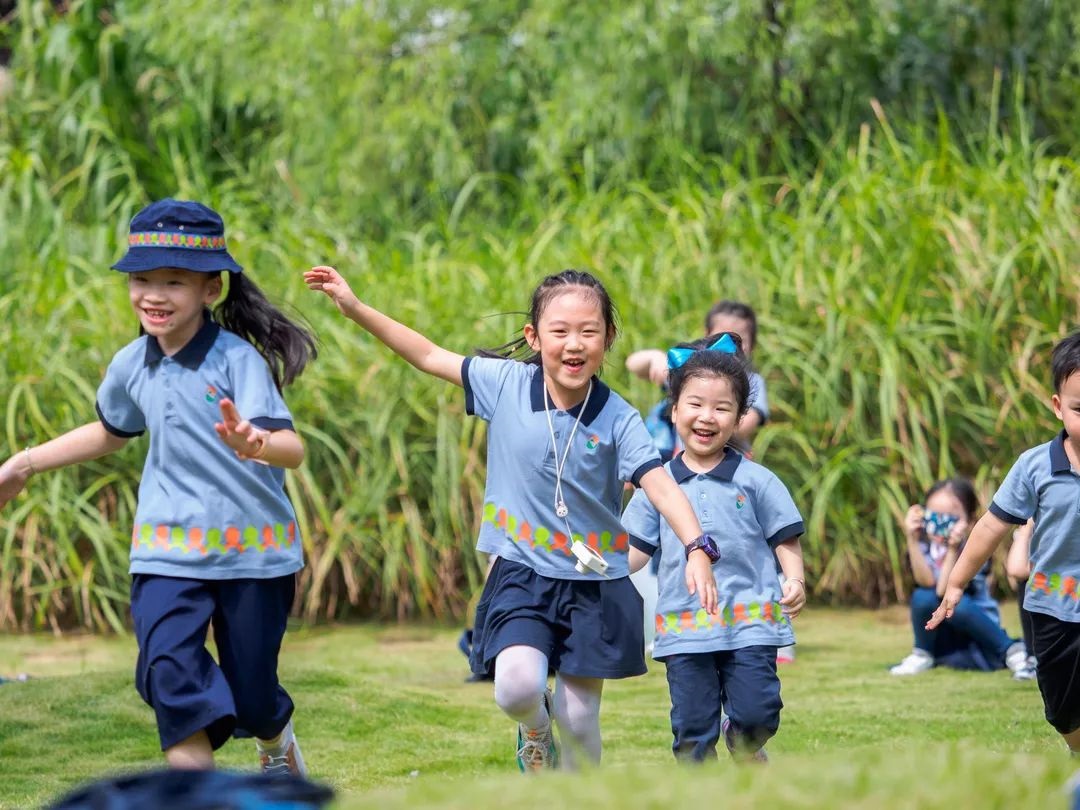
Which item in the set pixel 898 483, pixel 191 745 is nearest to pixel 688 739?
pixel 191 745

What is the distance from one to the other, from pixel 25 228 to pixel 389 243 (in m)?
2.34

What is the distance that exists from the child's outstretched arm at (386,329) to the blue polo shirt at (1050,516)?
1629 millimetres

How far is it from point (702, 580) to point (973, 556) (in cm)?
96

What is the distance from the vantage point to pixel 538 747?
14.3 feet

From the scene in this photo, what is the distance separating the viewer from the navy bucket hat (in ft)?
13.8

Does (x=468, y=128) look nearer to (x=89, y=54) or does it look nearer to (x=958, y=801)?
(x=89, y=54)

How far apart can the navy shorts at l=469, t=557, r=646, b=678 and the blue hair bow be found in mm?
832

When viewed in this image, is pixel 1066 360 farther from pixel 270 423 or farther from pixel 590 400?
pixel 270 423

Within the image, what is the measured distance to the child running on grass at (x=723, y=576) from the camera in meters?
4.33

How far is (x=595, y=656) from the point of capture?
4297 mm

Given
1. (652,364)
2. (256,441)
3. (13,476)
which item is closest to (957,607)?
(652,364)

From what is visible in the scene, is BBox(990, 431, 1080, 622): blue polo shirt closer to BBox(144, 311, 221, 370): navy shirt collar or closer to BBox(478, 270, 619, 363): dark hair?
BBox(478, 270, 619, 363): dark hair

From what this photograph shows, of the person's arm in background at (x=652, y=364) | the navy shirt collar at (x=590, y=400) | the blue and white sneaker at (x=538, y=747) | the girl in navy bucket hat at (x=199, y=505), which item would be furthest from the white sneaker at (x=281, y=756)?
the person's arm in background at (x=652, y=364)

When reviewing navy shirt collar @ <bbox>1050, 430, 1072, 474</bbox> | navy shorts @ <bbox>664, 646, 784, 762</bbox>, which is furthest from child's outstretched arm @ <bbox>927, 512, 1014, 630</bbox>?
navy shorts @ <bbox>664, 646, 784, 762</bbox>
